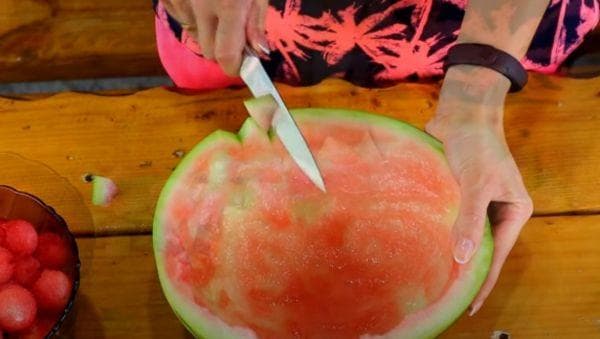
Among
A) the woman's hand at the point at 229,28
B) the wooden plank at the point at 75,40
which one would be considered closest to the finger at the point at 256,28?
the woman's hand at the point at 229,28

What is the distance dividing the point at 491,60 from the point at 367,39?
0.27 metres

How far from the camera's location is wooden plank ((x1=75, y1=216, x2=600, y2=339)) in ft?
2.97

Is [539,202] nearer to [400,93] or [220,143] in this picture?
[400,93]

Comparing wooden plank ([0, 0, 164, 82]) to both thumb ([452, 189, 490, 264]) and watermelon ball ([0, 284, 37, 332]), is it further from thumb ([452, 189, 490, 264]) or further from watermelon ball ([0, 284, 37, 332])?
thumb ([452, 189, 490, 264])

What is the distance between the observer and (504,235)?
2.84ft

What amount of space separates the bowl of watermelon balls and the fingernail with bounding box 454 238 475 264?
400mm

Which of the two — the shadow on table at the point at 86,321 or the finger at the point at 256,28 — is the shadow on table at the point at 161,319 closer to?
the shadow on table at the point at 86,321

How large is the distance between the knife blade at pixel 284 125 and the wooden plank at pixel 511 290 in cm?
23

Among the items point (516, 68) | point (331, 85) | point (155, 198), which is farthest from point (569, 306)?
point (155, 198)

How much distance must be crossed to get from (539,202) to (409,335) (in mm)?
299

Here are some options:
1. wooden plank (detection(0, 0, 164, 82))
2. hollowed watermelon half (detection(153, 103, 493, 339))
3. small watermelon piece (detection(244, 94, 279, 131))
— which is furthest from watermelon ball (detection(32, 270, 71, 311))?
wooden plank (detection(0, 0, 164, 82))

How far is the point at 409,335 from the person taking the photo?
80 cm

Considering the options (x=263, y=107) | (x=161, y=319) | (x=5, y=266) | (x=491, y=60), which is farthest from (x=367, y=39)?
(x=5, y=266)

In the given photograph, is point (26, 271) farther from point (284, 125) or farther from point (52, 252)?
point (284, 125)
